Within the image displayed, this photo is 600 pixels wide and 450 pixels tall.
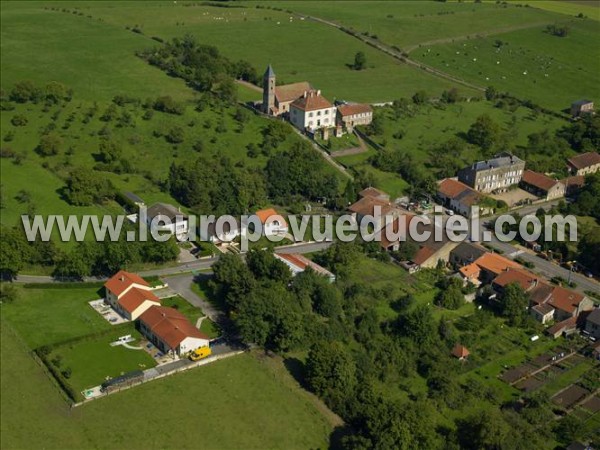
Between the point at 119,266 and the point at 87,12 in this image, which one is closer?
the point at 119,266

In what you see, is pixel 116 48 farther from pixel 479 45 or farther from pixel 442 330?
pixel 442 330

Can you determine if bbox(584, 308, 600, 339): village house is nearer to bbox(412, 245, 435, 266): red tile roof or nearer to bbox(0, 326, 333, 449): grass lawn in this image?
bbox(412, 245, 435, 266): red tile roof

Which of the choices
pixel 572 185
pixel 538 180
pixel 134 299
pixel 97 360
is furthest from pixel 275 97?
pixel 97 360

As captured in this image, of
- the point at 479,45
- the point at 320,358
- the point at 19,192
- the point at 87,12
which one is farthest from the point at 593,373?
the point at 87,12

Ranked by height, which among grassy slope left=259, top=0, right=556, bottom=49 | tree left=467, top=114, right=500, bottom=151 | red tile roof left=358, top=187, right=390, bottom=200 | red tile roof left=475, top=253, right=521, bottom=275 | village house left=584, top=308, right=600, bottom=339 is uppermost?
grassy slope left=259, top=0, right=556, bottom=49

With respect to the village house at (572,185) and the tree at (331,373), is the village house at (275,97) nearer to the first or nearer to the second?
the village house at (572,185)

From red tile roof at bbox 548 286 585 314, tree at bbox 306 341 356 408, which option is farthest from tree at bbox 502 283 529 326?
tree at bbox 306 341 356 408
